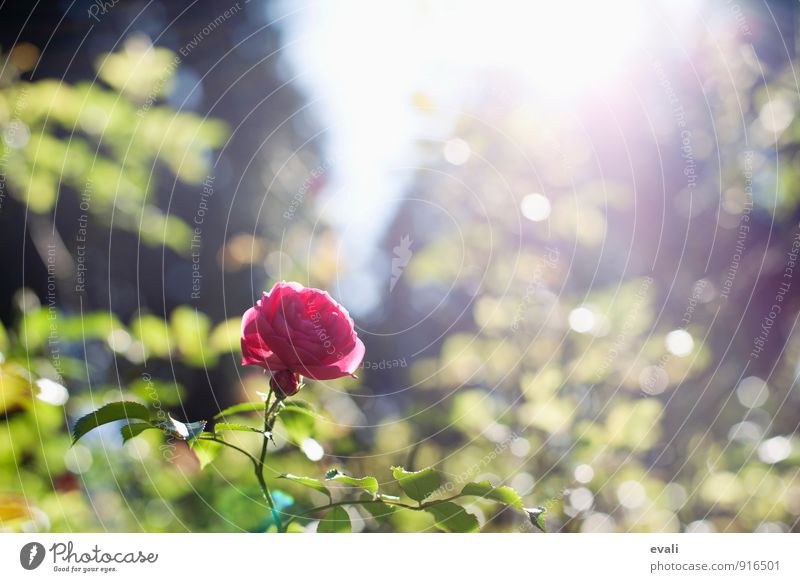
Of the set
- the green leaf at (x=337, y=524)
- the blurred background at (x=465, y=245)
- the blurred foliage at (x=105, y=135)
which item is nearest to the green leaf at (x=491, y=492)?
the green leaf at (x=337, y=524)

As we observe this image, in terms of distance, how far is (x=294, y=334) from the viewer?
1.50ft

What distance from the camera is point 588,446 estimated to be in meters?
0.96

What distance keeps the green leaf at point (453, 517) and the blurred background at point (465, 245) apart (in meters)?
0.33

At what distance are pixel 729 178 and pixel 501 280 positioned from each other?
0.38 metres

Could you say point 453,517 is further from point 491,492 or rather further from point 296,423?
point 296,423

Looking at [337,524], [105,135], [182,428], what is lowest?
[337,524]

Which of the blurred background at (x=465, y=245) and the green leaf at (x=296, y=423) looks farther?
the blurred background at (x=465, y=245)

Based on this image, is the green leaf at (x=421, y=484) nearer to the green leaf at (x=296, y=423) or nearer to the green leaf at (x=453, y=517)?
the green leaf at (x=453, y=517)

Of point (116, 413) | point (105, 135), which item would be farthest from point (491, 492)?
point (105, 135)

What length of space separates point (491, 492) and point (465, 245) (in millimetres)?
645

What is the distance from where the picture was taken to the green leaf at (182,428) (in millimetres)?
439
